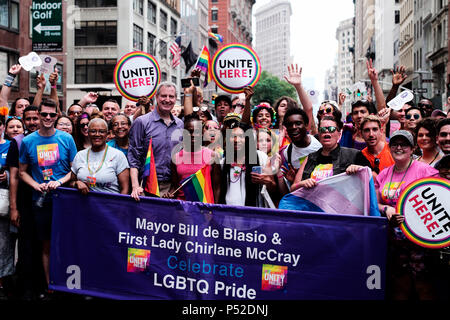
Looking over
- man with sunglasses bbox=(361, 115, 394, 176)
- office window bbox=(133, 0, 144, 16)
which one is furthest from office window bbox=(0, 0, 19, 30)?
man with sunglasses bbox=(361, 115, 394, 176)

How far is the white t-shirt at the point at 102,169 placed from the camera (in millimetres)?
5465

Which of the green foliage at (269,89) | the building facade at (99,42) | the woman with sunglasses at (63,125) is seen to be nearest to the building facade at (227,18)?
the green foliage at (269,89)

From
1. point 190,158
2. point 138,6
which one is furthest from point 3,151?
point 138,6

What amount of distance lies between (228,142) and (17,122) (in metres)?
3.24

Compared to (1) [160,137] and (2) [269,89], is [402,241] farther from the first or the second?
(2) [269,89]

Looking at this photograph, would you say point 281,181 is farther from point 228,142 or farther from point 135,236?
point 135,236

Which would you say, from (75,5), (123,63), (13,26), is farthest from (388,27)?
(123,63)

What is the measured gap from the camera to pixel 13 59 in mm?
28453

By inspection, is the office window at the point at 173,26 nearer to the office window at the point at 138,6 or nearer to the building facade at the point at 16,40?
the office window at the point at 138,6

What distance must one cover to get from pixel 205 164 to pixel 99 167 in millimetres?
1144

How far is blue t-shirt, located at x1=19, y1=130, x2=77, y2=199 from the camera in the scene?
5.73 meters

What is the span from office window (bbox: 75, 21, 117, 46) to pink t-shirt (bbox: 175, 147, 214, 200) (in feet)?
117

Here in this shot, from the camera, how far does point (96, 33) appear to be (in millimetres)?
39531

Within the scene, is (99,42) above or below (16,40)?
above
